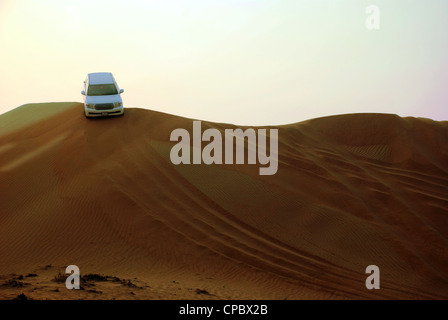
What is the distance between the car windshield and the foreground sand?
1.44 metres

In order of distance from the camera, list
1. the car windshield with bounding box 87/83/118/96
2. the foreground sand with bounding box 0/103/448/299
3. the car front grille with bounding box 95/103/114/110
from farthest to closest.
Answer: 1. the car windshield with bounding box 87/83/118/96
2. the car front grille with bounding box 95/103/114/110
3. the foreground sand with bounding box 0/103/448/299

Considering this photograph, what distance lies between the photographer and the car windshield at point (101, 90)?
73.7ft

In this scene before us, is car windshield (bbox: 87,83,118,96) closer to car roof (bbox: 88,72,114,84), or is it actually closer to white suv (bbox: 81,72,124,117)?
white suv (bbox: 81,72,124,117)

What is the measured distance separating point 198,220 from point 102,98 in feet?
31.2

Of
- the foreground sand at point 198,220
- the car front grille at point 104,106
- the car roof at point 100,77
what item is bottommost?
the foreground sand at point 198,220

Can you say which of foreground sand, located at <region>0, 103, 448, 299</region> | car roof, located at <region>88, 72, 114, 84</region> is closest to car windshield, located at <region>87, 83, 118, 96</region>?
car roof, located at <region>88, 72, 114, 84</region>

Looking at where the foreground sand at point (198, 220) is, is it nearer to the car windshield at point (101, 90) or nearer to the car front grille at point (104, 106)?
the car front grille at point (104, 106)

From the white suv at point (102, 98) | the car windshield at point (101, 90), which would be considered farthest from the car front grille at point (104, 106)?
the car windshield at point (101, 90)

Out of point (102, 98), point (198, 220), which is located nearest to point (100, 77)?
point (102, 98)

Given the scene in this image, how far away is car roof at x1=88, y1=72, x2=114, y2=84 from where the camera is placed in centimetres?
2294

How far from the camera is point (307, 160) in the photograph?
23031 mm
